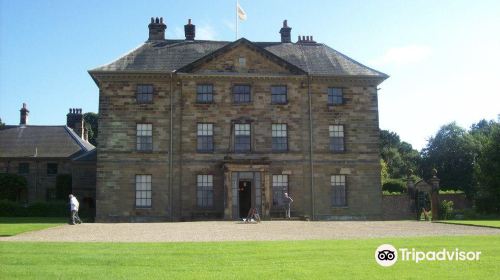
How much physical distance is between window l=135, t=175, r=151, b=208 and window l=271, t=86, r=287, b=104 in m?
10.6

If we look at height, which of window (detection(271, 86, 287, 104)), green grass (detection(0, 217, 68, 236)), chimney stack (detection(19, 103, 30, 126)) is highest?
chimney stack (detection(19, 103, 30, 126))

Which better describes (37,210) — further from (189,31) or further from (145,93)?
(189,31)

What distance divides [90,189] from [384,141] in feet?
192

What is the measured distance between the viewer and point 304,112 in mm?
35469

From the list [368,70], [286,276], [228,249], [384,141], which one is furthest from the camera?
[384,141]

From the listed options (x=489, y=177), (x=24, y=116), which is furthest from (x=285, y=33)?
(x=24, y=116)

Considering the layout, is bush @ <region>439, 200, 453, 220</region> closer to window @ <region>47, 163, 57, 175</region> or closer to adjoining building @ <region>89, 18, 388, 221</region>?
adjoining building @ <region>89, 18, 388, 221</region>

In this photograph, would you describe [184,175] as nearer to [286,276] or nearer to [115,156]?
[115,156]

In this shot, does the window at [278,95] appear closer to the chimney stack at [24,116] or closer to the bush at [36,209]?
the bush at [36,209]

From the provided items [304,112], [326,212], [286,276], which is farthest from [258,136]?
[286,276]

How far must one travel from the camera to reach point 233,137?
3453 centimetres

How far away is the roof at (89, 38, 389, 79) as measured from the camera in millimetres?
35312

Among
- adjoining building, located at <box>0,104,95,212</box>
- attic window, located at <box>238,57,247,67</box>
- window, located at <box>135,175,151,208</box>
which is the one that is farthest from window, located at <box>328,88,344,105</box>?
adjoining building, located at <box>0,104,95,212</box>

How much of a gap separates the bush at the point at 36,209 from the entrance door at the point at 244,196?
15664 mm
